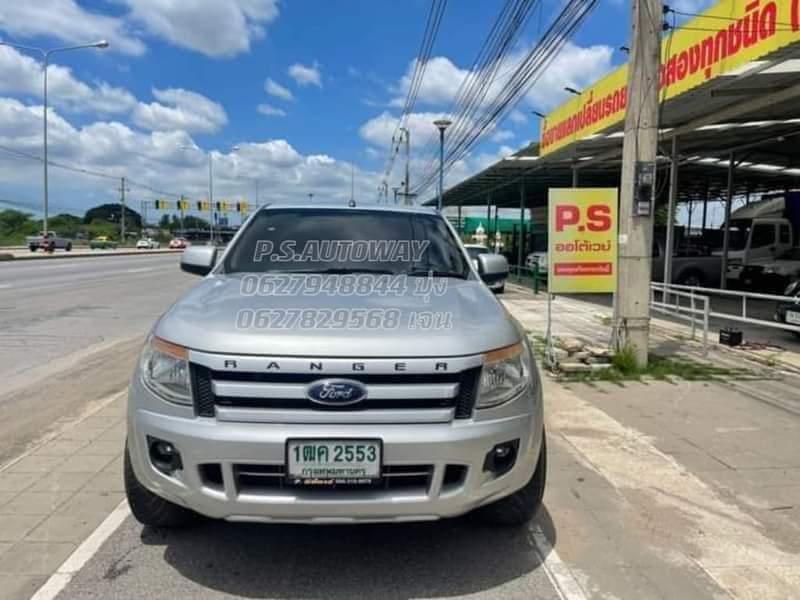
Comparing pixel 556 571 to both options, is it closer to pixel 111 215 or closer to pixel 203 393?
pixel 203 393

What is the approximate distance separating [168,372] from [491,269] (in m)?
2.46

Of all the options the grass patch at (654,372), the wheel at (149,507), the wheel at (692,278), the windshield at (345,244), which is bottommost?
the grass patch at (654,372)

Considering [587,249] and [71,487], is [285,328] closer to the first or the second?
[71,487]

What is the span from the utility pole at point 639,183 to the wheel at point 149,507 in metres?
6.30

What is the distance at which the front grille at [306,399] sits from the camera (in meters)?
2.87

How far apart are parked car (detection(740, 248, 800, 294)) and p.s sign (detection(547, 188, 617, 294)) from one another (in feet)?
38.1

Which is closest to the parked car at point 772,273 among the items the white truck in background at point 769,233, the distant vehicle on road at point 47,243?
the white truck in background at point 769,233

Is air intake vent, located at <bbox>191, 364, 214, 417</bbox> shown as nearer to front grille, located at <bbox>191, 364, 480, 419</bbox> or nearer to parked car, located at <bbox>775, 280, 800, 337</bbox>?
front grille, located at <bbox>191, 364, 480, 419</bbox>

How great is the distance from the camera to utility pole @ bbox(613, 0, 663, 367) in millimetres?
7895

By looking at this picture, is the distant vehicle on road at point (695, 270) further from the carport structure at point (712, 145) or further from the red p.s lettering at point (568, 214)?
the red p.s lettering at point (568, 214)

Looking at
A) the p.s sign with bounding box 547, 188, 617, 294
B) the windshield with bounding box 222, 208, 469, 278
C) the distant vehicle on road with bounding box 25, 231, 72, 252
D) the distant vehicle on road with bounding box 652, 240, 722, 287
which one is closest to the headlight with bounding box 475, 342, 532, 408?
the windshield with bounding box 222, 208, 469, 278

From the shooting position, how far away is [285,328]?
301 centimetres

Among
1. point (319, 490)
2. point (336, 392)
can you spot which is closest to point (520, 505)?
point (319, 490)

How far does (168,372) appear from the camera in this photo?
303 cm
